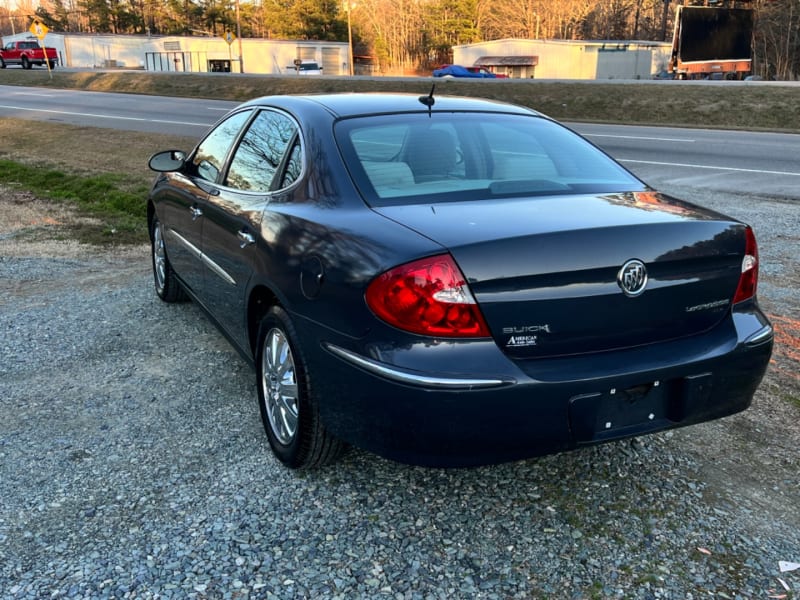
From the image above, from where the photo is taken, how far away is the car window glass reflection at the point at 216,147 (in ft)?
13.8

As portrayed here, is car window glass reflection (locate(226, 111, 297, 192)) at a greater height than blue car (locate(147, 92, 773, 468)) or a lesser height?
greater

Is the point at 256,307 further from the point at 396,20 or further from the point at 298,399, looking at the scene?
the point at 396,20

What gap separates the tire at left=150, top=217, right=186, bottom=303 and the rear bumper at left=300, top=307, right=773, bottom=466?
2.87 m

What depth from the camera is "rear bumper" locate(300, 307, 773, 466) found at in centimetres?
244

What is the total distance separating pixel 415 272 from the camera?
96.5 inches

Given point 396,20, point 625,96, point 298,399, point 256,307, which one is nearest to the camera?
point 298,399

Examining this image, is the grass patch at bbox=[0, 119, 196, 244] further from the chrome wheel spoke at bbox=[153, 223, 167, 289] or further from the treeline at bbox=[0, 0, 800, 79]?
the treeline at bbox=[0, 0, 800, 79]

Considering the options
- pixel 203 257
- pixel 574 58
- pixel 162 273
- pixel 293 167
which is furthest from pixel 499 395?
pixel 574 58

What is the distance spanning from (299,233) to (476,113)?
1.34m

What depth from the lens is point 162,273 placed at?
18.1 ft

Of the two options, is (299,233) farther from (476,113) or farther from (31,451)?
(31,451)

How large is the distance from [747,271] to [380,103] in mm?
1938

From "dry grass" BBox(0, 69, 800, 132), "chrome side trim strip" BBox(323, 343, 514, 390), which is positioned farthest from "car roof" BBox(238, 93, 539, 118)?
"dry grass" BBox(0, 69, 800, 132)

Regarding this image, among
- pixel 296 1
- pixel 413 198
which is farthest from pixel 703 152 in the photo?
pixel 296 1
